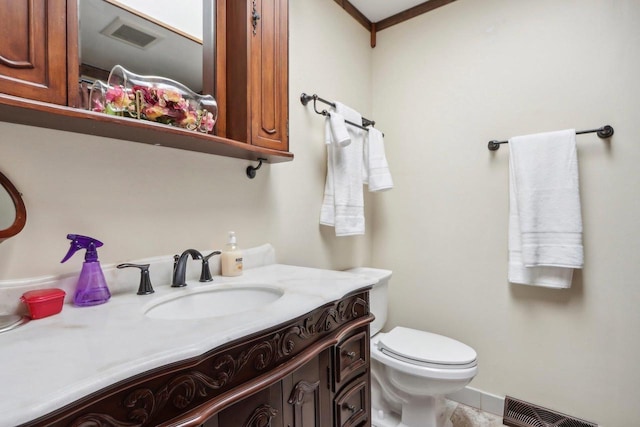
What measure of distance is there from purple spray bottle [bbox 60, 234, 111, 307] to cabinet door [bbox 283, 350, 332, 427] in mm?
520

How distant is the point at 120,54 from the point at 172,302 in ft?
2.38

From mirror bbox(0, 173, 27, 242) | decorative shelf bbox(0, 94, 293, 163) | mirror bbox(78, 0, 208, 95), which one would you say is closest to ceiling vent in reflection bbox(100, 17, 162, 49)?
mirror bbox(78, 0, 208, 95)

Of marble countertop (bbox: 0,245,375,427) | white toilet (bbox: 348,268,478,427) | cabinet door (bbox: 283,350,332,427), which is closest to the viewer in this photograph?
marble countertop (bbox: 0,245,375,427)

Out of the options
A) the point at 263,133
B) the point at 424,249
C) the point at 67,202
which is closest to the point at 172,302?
the point at 67,202

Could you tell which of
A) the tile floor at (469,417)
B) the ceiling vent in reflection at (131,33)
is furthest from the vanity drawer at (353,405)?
the ceiling vent in reflection at (131,33)

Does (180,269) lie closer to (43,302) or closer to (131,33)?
(43,302)

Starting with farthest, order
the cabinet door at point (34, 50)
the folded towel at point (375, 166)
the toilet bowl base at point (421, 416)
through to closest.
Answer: the folded towel at point (375, 166), the toilet bowl base at point (421, 416), the cabinet door at point (34, 50)

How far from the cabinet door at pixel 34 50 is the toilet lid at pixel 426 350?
150 centimetres

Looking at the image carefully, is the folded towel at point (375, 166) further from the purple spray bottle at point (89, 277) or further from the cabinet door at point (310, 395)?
the purple spray bottle at point (89, 277)

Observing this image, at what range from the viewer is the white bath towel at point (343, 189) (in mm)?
1601

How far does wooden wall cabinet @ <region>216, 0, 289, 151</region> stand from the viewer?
1095mm

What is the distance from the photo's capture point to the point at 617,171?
1.41 m

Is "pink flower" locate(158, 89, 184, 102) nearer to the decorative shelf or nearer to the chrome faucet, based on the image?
the decorative shelf

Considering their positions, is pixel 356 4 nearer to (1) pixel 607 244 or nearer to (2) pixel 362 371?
(1) pixel 607 244
